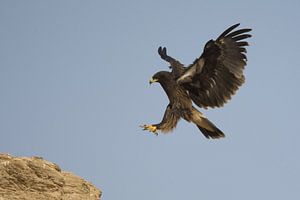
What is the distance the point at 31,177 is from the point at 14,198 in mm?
314

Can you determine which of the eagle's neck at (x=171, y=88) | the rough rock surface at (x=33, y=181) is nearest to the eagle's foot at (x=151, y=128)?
the eagle's neck at (x=171, y=88)

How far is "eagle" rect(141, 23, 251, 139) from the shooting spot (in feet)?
32.2

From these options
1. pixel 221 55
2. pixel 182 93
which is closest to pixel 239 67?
pixel 221 55

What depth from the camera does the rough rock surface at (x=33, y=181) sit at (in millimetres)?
5891

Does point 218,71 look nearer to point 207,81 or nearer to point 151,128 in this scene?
point 207,81

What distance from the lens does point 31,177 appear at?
19.6 feet

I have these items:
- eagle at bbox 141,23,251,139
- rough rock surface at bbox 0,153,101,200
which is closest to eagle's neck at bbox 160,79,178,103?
eagle at bbox 141,23,251,139

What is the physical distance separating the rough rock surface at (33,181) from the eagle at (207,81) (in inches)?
146

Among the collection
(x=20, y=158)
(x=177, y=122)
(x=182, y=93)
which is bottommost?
(x=20, y=158)

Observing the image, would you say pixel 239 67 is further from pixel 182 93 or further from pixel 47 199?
pixel 47 199

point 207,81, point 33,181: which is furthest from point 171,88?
point 33,181

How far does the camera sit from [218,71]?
998cm

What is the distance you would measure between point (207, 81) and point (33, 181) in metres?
5.00

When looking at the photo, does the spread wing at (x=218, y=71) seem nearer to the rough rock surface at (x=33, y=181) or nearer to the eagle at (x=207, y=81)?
the eagle at (x=207, y=81)
